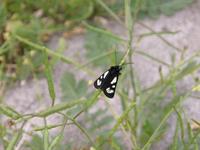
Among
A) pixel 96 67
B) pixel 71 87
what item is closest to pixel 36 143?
pixel 71 87

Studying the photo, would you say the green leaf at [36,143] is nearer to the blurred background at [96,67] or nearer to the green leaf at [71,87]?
the blurred background at [96,67]

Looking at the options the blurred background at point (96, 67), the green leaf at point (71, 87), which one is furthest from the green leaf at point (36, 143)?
the green leaf at point (71, 87)

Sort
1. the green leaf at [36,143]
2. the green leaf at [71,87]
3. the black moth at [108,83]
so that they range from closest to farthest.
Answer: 1. the black moth at [108,83]
2. the green leaf at [36,143]
3. the green leaf at [71,87]

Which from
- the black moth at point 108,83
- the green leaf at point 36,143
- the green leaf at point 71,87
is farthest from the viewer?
the green leaf at point 71,87

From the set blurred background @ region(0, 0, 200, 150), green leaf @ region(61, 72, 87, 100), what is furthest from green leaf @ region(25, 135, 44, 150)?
green leaf @ region(61, 72, 87, 100)

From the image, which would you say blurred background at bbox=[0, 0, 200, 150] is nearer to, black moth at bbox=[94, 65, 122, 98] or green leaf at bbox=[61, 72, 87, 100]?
green leaf at bbox=[61, 72, 87, 100]

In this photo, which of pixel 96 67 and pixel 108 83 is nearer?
pixel 108 83

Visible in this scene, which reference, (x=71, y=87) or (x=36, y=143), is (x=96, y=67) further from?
(x=36, y=143)
